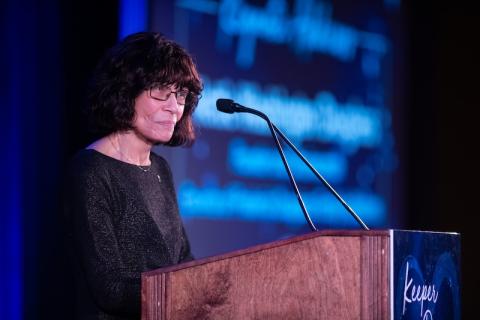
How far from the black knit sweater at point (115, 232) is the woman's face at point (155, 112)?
128 millimetres

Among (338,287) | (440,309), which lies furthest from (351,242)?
(440,309)

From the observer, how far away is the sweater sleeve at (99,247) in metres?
1.96

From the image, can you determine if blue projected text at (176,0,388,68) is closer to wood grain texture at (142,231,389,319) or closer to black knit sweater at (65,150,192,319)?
black knit sweater at (65,150,192,319)

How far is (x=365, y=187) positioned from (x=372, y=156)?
20cm

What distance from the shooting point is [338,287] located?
1.65 meters

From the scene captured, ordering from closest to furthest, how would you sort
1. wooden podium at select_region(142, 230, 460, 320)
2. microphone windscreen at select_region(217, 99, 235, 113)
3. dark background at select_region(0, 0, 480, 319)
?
wooden podium at select_region(142, 230, 460, 320) < microphone windscreen at select_region(217, 99, 235, 113) < dark background at select_region(0, 0, 480, 319)

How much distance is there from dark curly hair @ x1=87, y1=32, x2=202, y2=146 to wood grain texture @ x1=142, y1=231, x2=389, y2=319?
2.23 ft

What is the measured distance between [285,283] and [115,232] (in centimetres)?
64

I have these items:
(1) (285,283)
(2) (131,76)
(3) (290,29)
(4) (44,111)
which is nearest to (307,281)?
(1) (285,283)

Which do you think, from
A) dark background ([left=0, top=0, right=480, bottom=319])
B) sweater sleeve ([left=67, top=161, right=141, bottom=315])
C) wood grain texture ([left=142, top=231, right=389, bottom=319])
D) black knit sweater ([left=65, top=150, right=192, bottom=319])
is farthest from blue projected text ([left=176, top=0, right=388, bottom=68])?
wood grain texture ([left=142, top=231, right=389, bottom=319])

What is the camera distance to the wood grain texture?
5.28 feet

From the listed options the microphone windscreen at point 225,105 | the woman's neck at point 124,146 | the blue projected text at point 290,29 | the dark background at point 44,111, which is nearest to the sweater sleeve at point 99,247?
the woman's neck at point 124,146

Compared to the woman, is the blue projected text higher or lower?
higher

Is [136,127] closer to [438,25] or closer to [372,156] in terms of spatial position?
[372,156]
